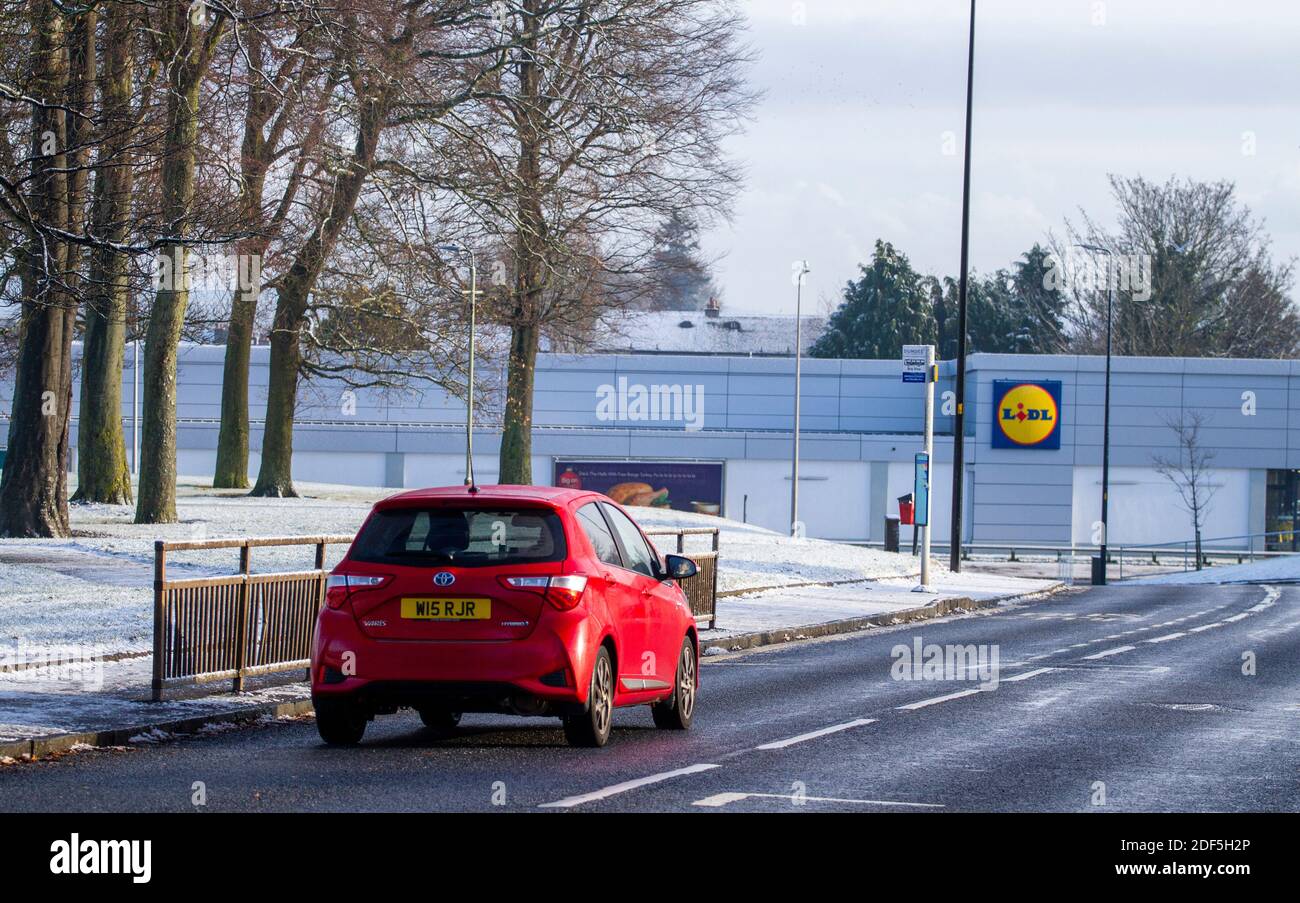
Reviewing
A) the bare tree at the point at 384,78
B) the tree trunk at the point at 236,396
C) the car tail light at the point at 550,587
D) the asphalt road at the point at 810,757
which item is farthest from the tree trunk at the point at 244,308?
the car tail light at the point at 550,587

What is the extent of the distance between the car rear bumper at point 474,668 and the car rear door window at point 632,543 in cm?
127

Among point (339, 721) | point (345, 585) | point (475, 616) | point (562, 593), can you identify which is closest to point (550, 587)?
point (562, 593)

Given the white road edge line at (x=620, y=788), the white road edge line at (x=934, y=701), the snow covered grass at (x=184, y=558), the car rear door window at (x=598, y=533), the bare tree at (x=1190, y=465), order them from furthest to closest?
the bare tree at (x=1190, y=465) → the snow covered grass at (x=184, y=558) → the white road edge line at (x=934, y=701) → the car rear door window at (x=598, y=533) → the white road edge line at (x=620, y=788)

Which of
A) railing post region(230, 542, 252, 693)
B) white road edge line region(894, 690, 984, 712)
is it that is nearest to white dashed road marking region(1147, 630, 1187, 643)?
white road edge line region(894, 690, 984, 712)

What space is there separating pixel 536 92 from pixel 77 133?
13.5 meters

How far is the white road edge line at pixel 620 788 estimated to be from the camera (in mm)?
8625

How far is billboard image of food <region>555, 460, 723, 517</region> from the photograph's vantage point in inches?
2847

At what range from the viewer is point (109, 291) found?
70.3 feet

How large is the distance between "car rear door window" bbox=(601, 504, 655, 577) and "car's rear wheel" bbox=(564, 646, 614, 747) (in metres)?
0.87

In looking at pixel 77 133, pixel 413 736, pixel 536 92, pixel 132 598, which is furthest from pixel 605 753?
pixel 536 92

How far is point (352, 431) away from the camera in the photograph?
240ft

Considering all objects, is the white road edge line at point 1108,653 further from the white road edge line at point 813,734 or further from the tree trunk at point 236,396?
the tree trunk at point 236,396
